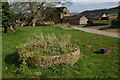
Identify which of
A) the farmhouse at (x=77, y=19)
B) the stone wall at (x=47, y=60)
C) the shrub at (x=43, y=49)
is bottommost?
the stone wall at (x=47, y=60)

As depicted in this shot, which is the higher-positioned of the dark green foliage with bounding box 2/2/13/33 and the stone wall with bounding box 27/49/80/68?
the dark green foliage with bounding box 2/2/13/33

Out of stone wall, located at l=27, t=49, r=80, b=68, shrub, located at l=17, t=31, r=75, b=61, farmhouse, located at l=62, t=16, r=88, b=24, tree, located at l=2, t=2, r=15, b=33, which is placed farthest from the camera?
farmhouse, located at l=62, t=16, r=88, b=24

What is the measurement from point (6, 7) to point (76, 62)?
14490mm

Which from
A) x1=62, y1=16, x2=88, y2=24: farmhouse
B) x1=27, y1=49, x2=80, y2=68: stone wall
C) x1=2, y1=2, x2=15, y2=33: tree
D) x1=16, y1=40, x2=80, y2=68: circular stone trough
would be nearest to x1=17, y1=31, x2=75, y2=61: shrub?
x1=16, y1=40, x2=80, y2=68: circular stone trough

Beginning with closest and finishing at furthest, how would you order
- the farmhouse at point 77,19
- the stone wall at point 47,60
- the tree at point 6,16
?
1. the stone wall at point 47,60
2. the tree at point 6,16
3. the farmhouse at point 77,19

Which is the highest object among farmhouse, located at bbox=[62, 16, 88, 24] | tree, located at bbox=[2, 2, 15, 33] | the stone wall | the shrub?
farmhouse, located at bbox=[62, 16, 88, 24]

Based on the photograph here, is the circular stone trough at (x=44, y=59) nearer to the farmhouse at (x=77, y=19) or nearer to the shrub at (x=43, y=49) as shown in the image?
the shrub at (x=43, y=49)

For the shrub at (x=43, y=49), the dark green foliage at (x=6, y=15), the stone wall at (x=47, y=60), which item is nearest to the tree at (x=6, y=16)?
the dark green foliage at (x=6, y=15)

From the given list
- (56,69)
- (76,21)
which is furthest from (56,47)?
(76,21)

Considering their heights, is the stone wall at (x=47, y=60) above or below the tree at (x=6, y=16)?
below

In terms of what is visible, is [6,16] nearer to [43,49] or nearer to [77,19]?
[43,49]

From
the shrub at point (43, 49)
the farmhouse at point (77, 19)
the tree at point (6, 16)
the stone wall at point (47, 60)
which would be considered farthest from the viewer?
the farmhouse at point (77, 19)

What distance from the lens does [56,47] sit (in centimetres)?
785

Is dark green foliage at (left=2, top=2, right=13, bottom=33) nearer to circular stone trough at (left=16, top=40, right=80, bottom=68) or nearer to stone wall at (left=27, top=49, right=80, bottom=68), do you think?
circular stone trough at (left=16, top=40, right=80, bottom=68)
